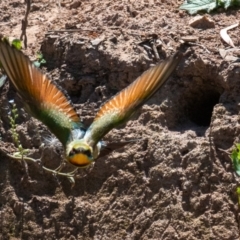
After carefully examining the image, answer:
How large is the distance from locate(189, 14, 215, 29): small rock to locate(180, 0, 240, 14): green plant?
0.12m

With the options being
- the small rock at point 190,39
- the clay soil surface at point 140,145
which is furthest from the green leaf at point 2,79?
the small rock at point 190,39

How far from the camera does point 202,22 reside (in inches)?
163

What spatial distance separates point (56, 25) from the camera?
14.3 feet

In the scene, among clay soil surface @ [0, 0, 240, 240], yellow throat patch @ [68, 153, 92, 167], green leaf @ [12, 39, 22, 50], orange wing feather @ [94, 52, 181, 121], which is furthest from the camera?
green leaf @ [12, 39, 22, 50]

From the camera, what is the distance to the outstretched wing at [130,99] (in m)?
3.39

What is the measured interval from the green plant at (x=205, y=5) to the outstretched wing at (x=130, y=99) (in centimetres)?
89

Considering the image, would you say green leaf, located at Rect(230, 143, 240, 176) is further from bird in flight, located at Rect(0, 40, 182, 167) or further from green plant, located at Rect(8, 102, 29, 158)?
green plant, located at Rect(8, 102, 29, 158)

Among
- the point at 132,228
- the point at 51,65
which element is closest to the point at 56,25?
the point at 51,65

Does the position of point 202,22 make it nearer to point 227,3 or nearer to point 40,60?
point 227,3

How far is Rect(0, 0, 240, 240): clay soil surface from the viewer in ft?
11.9

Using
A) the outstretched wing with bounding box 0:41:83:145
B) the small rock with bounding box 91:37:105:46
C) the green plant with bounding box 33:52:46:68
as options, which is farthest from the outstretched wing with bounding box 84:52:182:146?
the green plant with bounding box 33:52:46:68

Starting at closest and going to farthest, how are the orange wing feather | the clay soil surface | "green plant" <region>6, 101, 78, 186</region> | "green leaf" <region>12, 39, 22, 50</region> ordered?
the orange wing feather, the clay soil surface, "green plant" <region>6, 101, 78, 186</region>, "green leaf" <region>12, 39, 22, 50</region>

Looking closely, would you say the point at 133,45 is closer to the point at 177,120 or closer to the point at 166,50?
the point at 166,50

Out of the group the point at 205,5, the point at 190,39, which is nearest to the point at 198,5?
the point at 205,5
